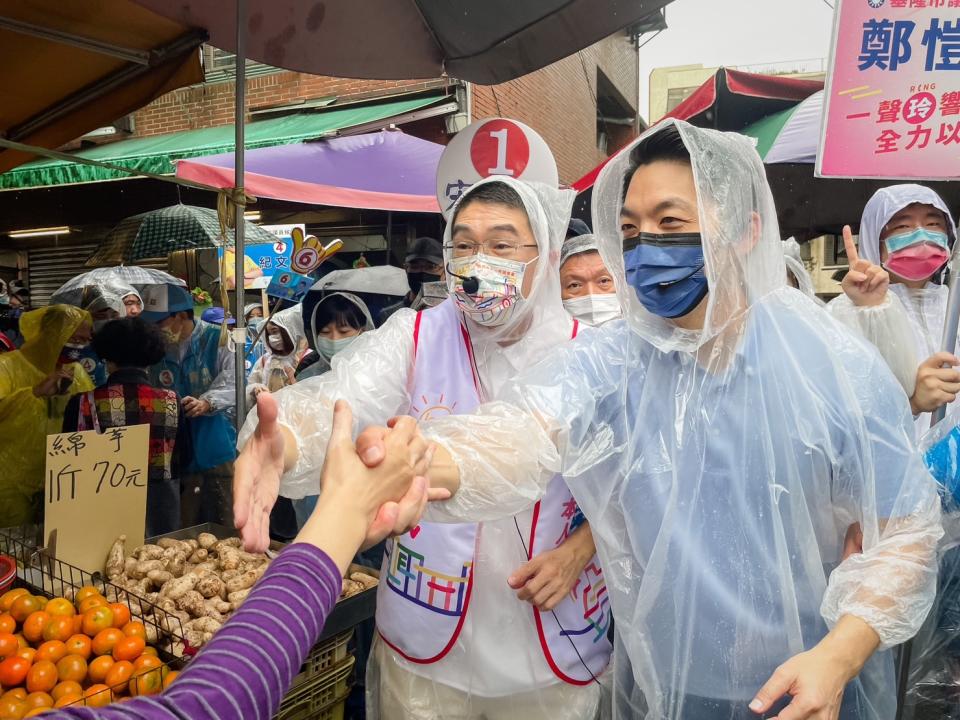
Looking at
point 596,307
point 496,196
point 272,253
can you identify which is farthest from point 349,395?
point 272,253

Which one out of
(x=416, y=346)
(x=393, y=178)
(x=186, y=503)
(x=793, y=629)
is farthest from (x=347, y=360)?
(x=393, y=178)

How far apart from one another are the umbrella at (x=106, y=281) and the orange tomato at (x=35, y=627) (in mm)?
3142

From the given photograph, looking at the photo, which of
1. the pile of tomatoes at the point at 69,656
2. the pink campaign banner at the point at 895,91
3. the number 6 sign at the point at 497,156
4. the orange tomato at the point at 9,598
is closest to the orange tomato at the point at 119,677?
the pile of tomatoes at the point at 69,656

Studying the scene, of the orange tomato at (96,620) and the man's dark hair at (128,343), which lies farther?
the man's dark hair at (128,343)

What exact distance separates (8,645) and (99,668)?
27cm

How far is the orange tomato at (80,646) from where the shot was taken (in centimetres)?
179

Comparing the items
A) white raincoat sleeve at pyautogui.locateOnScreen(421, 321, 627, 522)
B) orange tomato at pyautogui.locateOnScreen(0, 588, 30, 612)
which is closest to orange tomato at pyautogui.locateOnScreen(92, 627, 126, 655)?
orange tomato at pyautogui.locateOnScreen(0, 588, 30, 612)

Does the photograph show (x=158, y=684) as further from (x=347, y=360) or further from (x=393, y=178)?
(x=393, y=178)

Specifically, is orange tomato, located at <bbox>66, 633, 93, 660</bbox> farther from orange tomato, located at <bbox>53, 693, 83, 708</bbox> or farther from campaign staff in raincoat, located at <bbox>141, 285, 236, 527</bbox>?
campaign staff in raincoat, located at <bbox>141, 285, 236, 527</bbox>

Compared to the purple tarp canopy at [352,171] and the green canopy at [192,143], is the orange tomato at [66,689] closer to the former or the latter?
the purple tarp canopy at [352,171]

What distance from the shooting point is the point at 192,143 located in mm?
9211

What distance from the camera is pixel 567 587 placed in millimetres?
1596

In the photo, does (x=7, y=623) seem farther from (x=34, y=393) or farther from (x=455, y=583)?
(x=34, y=393)

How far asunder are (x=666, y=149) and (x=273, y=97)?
10.1 metres
